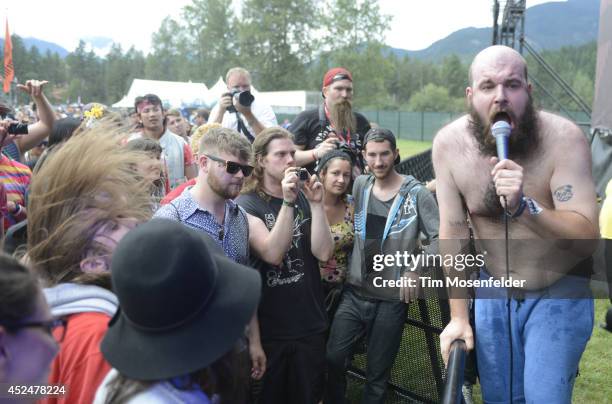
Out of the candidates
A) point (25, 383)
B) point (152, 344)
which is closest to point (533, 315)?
point (152, 344)

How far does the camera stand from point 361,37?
2127 inches

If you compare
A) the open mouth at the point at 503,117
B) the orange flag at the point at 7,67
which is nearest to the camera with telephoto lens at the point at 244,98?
the open mouth at the point at 503,117

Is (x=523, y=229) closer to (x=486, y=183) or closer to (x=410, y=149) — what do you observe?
(x=486, y=183)

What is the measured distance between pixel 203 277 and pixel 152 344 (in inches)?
8.3

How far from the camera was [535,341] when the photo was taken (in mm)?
2451

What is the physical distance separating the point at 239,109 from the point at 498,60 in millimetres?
2961

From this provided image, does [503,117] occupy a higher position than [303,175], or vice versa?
[503,117]

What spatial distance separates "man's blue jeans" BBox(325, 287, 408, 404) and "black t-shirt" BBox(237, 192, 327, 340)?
0.23 meters

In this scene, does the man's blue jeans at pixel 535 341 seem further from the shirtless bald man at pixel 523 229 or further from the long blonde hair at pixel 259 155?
the long blonde hair at pixel 259 155

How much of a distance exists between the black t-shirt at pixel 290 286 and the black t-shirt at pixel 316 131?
141cm

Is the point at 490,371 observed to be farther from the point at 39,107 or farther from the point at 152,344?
the point at 39,107

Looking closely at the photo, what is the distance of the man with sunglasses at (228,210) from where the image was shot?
112 inches

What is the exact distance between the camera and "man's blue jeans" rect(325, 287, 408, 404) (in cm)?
344

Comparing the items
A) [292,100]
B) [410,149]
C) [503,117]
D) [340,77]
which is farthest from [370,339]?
[292,100]
